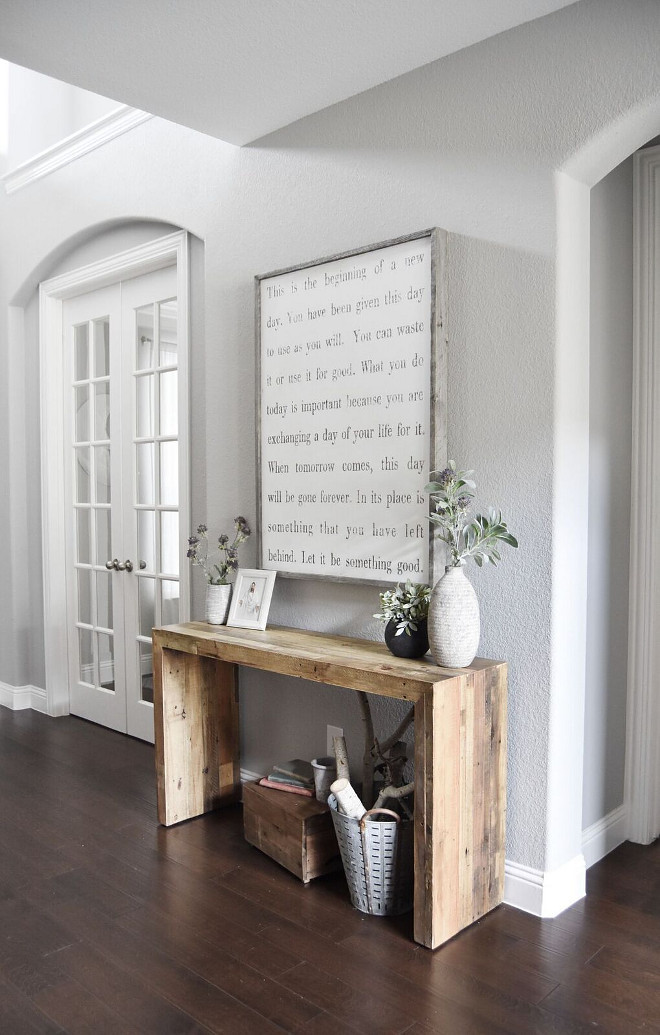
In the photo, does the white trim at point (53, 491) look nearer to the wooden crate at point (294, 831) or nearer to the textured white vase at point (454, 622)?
the wooden crate at point (294, 831)

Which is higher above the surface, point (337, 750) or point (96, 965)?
point (337, 750)

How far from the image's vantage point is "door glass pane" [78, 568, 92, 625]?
430cm

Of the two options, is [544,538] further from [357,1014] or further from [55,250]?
[55,250]

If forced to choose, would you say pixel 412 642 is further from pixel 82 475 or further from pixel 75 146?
pixel 75 146

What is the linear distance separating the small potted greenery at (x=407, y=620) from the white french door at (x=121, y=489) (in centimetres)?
151

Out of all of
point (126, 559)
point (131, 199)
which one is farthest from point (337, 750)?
point (131, 199)

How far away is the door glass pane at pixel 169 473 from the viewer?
3.74 metres

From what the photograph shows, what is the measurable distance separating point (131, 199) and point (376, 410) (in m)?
1.87

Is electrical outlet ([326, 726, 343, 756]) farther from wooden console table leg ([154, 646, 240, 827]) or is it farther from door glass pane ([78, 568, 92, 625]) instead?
door glass pane ([78, 568, 92, 625])

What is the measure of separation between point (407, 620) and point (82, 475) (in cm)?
Answer: 253

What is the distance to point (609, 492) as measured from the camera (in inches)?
105

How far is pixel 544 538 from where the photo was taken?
7.51ft

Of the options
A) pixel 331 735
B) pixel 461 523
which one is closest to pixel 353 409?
pixel 461 523

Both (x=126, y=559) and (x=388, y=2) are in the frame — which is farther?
(x=126, y=559)
